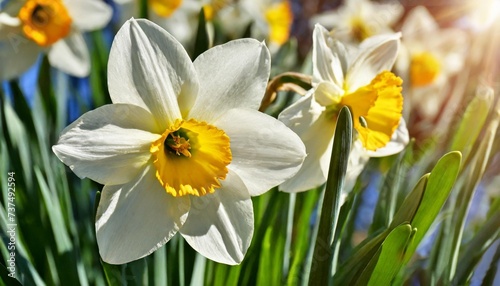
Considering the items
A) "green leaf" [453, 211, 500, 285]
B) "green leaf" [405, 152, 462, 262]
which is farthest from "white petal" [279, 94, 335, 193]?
"green leaf" [453, 211, 500, 285]

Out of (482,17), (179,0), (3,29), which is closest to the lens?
(3,29)

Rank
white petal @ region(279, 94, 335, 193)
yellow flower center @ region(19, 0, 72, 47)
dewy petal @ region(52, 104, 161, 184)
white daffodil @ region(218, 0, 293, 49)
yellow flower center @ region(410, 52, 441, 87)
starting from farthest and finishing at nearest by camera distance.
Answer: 1. yellow flower center @ region(410, 52, 441, 87)
2. white daffodil @ region(218, 0, 293, 49)
3. yellow flower center @ region(19, 0, 72, 47)
4. white petal @ region(279, 94, 335, 193)
5. dewy petal @ region(52, 104, 161, 184)

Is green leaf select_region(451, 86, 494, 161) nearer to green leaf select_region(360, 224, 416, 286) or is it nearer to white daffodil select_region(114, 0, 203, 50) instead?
green leaf select_region(360, 224, 416, 286)

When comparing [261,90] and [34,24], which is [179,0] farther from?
[261,90]

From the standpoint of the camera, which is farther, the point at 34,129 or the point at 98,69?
the point at 98,69

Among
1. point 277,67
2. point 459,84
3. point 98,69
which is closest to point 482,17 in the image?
point 459,84

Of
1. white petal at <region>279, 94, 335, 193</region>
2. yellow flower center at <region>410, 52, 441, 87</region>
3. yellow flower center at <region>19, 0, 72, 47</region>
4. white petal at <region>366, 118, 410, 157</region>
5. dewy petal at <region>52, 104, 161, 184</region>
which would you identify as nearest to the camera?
dewy petal at <region>52, 104, 161, 184</region>

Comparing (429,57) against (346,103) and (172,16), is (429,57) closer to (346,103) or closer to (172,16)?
(172,16)
